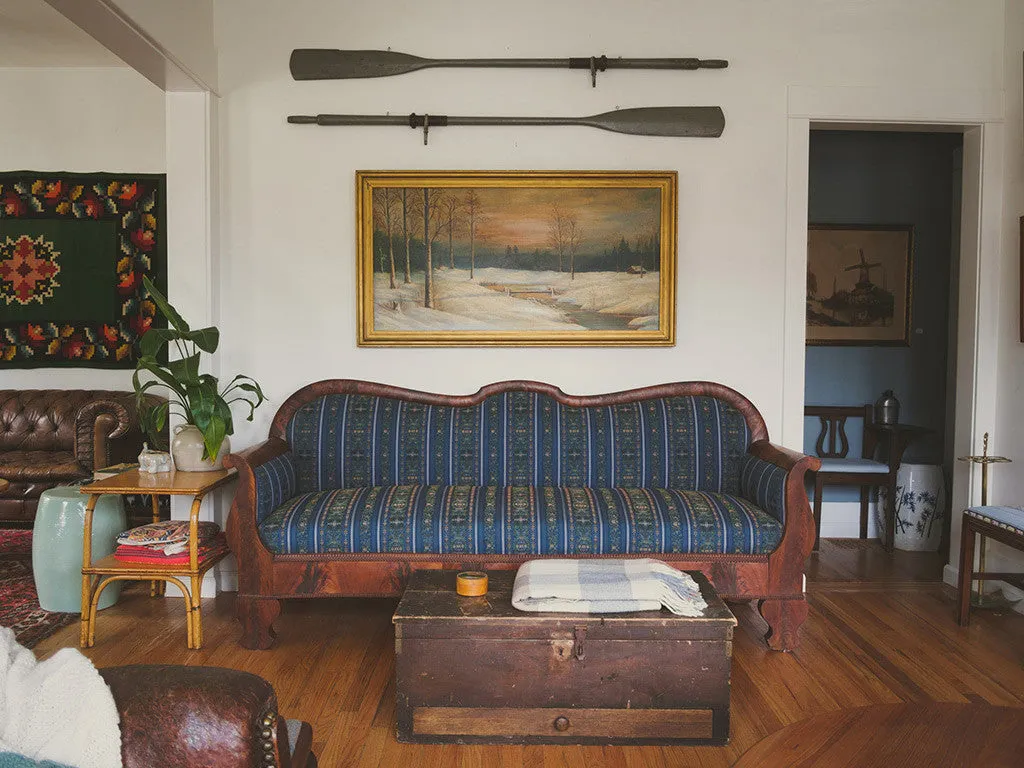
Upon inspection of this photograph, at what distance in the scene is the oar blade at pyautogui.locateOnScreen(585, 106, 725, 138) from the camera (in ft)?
12.7

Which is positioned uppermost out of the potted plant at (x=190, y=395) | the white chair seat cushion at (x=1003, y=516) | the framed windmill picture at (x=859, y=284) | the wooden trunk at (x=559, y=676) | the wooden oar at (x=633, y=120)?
the wooden oar at (x=633, y=120)

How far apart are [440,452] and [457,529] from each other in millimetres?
666

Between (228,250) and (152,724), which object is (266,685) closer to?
(152,724)

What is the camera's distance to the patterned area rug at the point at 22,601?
10.9 feet

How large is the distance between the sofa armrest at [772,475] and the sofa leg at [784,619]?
323mm

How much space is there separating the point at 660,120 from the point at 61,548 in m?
3.39

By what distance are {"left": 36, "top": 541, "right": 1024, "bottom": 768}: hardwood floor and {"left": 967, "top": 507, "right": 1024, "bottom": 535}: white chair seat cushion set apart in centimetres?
48

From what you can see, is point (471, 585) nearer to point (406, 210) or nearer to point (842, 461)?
point (406, 210)

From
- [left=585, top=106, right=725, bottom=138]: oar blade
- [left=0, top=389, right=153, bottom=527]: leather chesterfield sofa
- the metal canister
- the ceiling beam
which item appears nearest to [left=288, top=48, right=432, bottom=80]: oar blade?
the ceiling beam

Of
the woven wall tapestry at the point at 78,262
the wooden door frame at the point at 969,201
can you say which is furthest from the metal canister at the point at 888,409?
the woven wall tapestry at the point at 78,262

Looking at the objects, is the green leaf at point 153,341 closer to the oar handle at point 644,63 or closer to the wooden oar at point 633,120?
the wooden oar at point 633,120

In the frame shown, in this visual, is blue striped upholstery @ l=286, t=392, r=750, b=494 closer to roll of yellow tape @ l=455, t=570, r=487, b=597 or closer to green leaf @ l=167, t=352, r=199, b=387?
green leaf @ l=167, t=352, r=199, b=387

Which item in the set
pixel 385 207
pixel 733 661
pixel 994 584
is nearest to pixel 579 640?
pixel 733 661

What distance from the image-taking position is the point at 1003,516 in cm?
327
